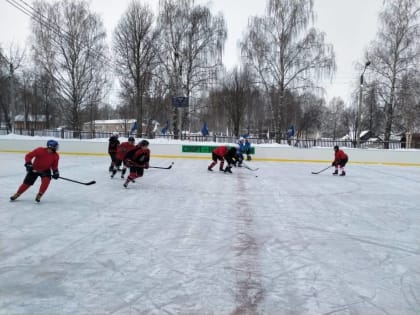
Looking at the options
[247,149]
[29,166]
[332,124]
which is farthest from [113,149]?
[332,124]

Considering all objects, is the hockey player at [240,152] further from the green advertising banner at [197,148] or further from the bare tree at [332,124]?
the bare tree at [332,124]

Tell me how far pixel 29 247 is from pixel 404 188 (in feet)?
29.0

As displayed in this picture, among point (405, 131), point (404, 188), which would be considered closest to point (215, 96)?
point (405, 131)

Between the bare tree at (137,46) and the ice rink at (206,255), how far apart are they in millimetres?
17167

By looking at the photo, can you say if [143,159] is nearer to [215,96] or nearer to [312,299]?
[312,299]

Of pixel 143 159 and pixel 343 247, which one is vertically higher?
pixel 143 159

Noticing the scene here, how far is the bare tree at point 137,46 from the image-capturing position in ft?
71.0

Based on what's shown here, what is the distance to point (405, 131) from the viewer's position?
87.5 ft

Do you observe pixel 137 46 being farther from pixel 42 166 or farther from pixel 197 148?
pixel 42 166

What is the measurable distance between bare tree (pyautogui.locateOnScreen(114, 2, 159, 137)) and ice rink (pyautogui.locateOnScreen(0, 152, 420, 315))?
17.2m

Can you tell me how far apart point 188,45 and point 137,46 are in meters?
3.61

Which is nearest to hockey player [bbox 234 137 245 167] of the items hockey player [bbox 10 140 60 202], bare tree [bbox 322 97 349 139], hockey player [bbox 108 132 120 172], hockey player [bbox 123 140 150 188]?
hockey player [bbox 108 132 120 172]

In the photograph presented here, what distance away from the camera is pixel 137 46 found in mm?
21656

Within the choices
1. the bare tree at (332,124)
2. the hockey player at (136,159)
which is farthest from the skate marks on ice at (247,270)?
the bare tree at (332,124)
